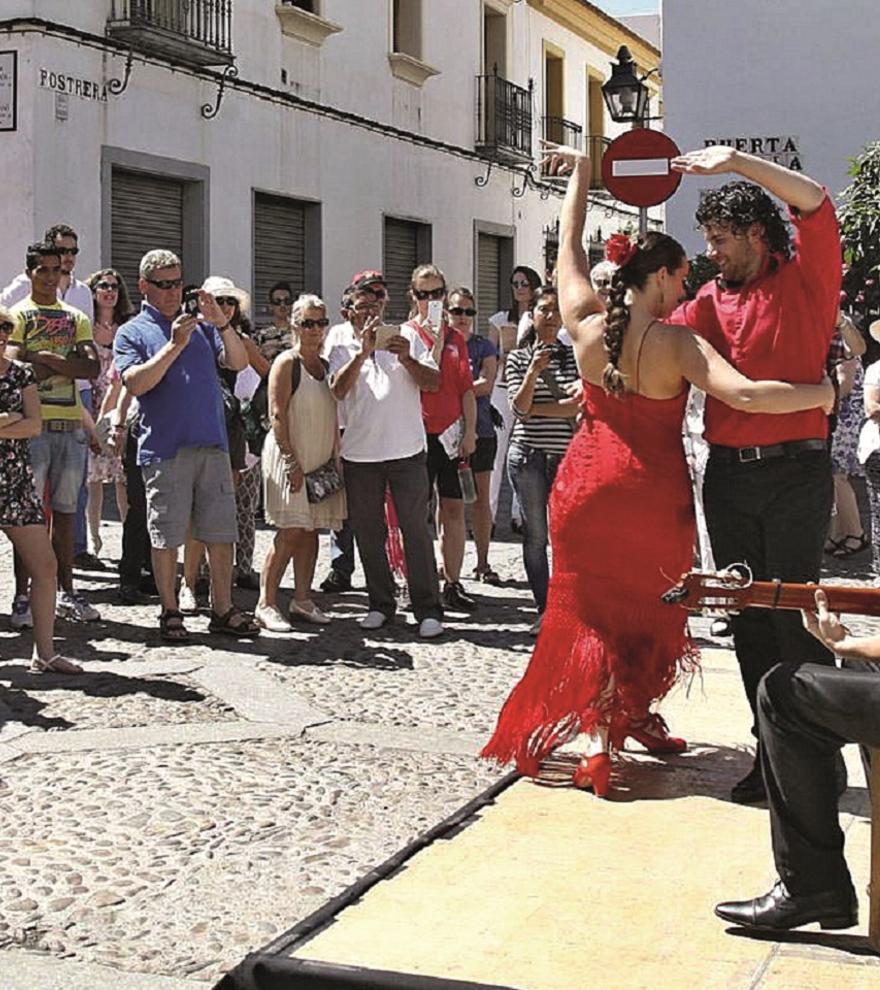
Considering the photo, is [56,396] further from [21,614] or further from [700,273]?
[700,273]

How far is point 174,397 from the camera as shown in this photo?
27.2 ft

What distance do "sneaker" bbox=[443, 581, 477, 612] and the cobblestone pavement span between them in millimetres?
436

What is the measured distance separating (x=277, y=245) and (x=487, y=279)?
6988mm

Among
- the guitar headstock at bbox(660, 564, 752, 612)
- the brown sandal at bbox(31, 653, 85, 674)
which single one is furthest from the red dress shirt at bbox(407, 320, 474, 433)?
the guitar headstock at bbox(660, 564, 752, 612)

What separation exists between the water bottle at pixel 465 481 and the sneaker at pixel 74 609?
2168 millimetres

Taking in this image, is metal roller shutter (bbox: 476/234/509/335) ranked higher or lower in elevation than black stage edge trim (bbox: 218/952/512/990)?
higher

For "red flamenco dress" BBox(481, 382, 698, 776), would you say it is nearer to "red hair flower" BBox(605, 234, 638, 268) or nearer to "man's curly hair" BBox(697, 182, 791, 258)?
"red hair flower" BBox(605, 234, 638, 268)

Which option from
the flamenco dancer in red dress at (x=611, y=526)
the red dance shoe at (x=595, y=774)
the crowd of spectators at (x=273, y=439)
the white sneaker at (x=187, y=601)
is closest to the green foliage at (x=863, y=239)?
the crowd of spectators at (x=273, y=439)

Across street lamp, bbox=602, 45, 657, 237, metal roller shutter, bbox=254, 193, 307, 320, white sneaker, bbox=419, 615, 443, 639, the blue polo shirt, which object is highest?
street lamp, bbox=602, 45, 657, 237

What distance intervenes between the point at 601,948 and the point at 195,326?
4.70m

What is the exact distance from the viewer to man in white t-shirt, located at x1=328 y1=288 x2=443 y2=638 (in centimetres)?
883

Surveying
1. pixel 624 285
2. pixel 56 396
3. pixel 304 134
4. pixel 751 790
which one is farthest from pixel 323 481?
pixel 304 134

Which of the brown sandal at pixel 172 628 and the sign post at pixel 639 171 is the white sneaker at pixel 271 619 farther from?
the sign post at pixel 639 171

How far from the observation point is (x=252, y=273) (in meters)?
19.6
